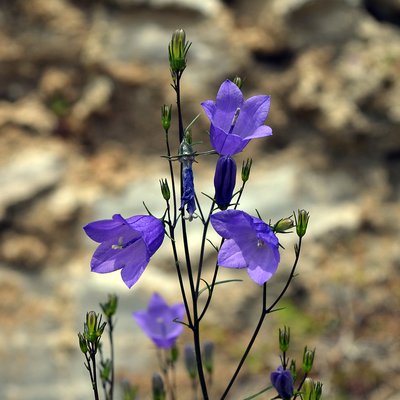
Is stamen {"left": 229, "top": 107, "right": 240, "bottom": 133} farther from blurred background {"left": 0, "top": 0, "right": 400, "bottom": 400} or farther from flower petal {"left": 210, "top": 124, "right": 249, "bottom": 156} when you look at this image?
blurred background {"left": 0, "top": 0, "right": 400, "bottom": 400}

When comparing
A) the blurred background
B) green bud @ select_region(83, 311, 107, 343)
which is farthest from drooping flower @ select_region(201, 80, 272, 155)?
the blurred background

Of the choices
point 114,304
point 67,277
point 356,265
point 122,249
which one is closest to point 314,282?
point 356,265

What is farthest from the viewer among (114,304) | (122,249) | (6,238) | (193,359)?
(6,238)

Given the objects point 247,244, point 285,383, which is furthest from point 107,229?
point 285,383

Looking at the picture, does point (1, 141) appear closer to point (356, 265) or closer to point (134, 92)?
point (134, 92)

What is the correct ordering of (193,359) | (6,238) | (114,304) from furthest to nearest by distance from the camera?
(6,238)
(193,359)
(114,304)

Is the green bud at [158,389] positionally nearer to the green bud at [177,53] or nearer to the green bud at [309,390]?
the green bud at [309,390]

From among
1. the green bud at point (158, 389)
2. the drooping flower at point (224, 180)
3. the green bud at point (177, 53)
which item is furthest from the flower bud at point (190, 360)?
the green bud at point (177, 53)
